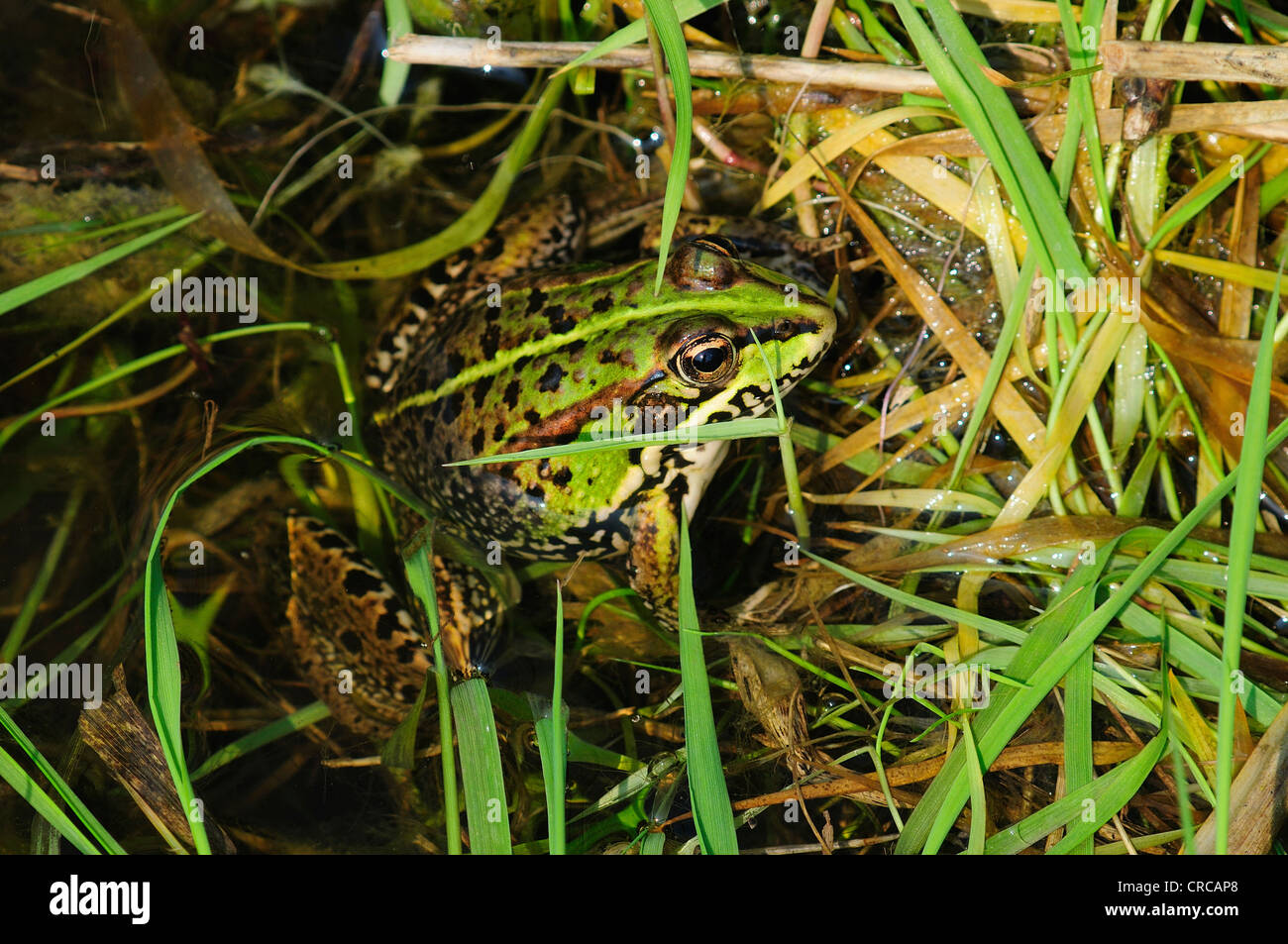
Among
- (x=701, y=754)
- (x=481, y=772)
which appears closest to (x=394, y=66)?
(x=481, y=772)

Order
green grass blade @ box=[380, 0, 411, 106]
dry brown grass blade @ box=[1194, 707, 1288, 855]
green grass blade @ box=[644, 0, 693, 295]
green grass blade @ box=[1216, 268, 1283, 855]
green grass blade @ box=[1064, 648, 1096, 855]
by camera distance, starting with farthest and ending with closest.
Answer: green grass blade @ box=[380, 0, 411, 106]
green grass blade @ box=[644, 0, 693, 295]
green grass blade @ box=[1064, 648, 1096, 855]
dry brown grass blade @ box=[1194, 707, 1288, 855]
green grass blade @ box=[1216, 268, 1283, 855]

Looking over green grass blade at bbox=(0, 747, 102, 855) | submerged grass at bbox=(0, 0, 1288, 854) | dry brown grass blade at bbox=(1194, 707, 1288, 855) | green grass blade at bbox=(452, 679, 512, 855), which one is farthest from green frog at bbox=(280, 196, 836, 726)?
dry brown grass blade at bbox=(1194, 707, 1288, 855)

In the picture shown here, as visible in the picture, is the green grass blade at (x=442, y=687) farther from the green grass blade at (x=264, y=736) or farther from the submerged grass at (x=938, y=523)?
the green grass blade at (x=264, y=736)

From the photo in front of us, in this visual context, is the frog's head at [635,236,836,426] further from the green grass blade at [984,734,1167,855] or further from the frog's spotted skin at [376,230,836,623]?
the green grass blade at [984,734,1167,855]

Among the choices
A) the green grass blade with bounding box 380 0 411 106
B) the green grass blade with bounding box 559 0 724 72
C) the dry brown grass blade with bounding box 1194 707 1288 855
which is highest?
the green grass blade with bounding box 380 0 411 106

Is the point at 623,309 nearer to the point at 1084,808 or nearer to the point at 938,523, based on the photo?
the point at 938,523

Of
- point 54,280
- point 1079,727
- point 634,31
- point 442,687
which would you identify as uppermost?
point 634,31

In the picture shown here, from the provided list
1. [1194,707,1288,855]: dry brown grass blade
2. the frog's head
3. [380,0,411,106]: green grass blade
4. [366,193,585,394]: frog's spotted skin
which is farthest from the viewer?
[366,193,585,394]: frog's spotted skin

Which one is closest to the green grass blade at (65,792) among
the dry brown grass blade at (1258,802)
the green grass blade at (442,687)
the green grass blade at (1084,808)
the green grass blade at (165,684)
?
the green grass blade at (165,684)
